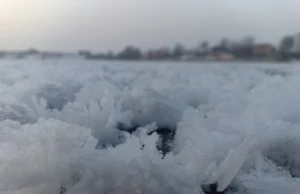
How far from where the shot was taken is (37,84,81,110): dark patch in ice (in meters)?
3.78

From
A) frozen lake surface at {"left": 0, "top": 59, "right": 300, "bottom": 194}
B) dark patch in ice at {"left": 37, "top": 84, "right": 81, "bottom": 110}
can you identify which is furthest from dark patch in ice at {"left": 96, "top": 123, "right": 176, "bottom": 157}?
dark patch in ice at {"left": 37, "top": 84, "right": 81, "bottom": 110}

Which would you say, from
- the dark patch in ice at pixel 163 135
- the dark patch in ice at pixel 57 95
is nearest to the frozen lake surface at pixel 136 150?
the dark patch in ice at pixel 163 135

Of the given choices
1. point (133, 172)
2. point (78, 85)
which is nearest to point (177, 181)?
point (133, 172)

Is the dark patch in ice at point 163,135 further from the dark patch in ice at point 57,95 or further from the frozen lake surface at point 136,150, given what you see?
the dark patch in ice at point 57,95

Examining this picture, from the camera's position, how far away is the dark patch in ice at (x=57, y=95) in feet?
12.4

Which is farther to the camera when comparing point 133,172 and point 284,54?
point 284,54

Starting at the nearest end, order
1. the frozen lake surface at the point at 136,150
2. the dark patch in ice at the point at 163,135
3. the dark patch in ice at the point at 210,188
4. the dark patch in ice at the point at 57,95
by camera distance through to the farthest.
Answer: the frozen lake surface at the point at 136,150, the dark patch in ice at the point at 210,188, the dark patch in ice at the point at 163,135, the dark patch in ice at the point at 57,95

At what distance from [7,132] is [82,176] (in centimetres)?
51

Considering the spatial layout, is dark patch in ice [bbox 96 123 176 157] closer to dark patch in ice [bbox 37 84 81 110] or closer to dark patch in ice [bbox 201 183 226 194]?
dark patch in ice [bbox 201 183 226 194]

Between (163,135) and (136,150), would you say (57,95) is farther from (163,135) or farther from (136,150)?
(136,150)

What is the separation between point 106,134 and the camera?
2.72 meters

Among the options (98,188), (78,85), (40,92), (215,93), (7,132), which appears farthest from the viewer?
(78,85)

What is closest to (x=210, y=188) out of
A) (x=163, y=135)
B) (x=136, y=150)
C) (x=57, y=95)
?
(x=136, y=150)

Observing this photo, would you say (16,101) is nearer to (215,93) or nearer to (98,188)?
(98,188)
